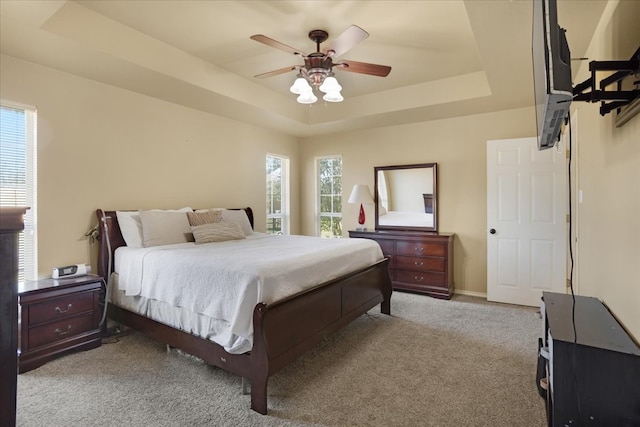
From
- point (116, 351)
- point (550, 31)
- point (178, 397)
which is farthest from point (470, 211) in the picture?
point (116, 351)

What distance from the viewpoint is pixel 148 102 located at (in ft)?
12.1

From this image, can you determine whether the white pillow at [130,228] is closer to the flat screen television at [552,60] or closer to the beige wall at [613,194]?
the flat screen television at [552,60]

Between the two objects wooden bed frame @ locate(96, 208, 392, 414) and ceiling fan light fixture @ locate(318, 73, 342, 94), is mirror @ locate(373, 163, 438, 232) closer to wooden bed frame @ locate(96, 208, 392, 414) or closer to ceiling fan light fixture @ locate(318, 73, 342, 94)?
wooden bed frame @ locate(96, 208, 392, 414)

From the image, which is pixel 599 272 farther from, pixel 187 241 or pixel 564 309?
pixel 187 241

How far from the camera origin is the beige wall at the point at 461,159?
435cm

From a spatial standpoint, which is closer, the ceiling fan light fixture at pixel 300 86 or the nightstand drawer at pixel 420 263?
the ceiling fan light fixture at pixel 300 86

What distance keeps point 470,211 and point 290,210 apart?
2.96 metres

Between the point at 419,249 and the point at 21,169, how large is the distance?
4.40 m

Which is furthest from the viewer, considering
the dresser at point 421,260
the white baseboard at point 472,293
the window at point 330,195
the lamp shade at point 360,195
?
the window at point 330,195

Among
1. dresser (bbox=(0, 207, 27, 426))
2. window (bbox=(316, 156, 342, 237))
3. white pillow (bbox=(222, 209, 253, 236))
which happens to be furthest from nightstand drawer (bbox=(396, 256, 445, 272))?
dresser (bbox=(0, 207, 27, 426))

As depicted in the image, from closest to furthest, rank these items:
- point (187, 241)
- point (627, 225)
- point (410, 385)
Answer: point (627, 225), point (410, 385), point (187, 241)

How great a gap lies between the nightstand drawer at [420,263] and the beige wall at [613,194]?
173 centimetres

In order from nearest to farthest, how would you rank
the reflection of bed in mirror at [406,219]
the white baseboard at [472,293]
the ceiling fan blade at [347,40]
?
1. the ceiling fan blade at [347,40]
2. the white baseboard at [472,293]
3. the reflection of bed in mirror at [406,219]

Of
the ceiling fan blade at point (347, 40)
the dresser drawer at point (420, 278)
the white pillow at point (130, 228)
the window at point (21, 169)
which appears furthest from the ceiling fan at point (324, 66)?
the dresser drawer at point (420, 278)
